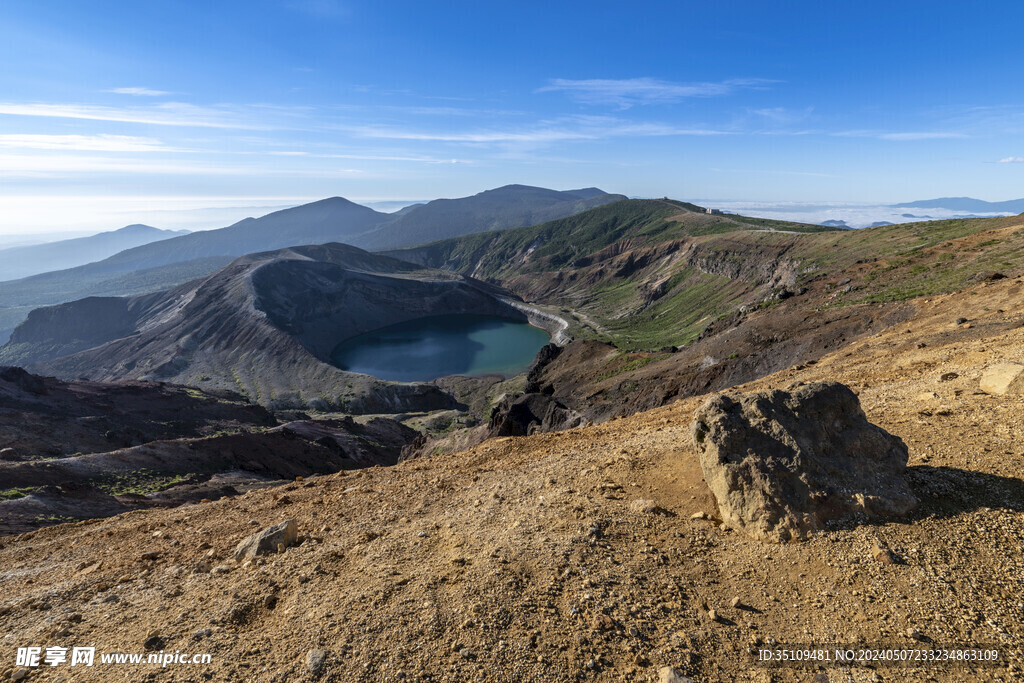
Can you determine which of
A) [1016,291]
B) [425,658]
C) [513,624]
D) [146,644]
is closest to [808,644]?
[513,624]

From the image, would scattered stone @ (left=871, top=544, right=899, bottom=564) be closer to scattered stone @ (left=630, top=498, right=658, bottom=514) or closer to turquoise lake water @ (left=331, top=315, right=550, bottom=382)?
scattered stone @ (left=630, top=498, right=658, bottom=514)

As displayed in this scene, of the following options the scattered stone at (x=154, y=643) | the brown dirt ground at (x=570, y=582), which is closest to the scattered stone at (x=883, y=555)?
the brown dirt ground at (x=570, y=582)

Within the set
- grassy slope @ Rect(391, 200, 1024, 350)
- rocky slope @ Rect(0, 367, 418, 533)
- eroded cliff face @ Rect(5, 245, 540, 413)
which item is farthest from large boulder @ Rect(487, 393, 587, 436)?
eroded cliff face @ Rect(5, 245, 540, 413)

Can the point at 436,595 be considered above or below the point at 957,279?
below

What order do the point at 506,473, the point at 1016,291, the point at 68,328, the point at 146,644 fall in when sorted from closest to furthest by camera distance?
the point at 146,644
the point at 506,473
the point at 1016,291
the point at 68,328

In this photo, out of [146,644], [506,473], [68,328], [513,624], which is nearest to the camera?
[513,624]

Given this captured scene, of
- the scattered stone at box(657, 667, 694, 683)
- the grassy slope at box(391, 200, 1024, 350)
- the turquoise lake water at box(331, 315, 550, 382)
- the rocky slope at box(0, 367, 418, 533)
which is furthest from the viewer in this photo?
the turquoise lake water at box(331, 315, 550, 382)

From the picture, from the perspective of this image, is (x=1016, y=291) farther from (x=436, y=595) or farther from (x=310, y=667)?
(x=310, y=667)

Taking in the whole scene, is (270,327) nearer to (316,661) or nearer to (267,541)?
(267,541)
